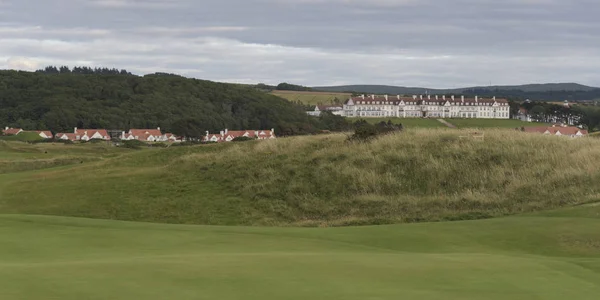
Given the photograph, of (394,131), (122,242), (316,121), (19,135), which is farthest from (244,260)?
(316,121)

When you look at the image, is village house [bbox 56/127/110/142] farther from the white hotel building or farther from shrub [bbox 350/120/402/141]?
shrub [bbox 350/120/402/141]

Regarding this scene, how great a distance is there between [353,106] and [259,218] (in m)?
155

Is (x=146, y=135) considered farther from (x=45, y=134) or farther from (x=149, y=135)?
(x=45, y=134)

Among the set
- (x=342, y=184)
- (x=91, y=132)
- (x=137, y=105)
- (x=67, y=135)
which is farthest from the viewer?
(x=137, y=105)

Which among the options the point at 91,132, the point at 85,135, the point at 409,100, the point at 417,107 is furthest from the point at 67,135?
the point at 409,100

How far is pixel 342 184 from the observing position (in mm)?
25953

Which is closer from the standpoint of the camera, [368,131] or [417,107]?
[368,131]

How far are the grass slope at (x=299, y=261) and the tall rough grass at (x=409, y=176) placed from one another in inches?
234

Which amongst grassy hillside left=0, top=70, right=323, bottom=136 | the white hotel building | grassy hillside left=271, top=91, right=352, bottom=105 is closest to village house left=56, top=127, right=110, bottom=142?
grassy hillside left=0, top=70, right=323, bottom=136

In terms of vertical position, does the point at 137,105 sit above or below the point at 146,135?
above

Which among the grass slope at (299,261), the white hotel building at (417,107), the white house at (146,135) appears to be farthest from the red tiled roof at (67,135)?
the grass slope at (299,261)

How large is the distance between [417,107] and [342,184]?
152 metres

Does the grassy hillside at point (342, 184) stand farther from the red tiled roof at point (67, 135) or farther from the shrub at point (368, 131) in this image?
the red tiled roof at point (67, 135)

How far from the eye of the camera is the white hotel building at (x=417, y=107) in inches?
6703
